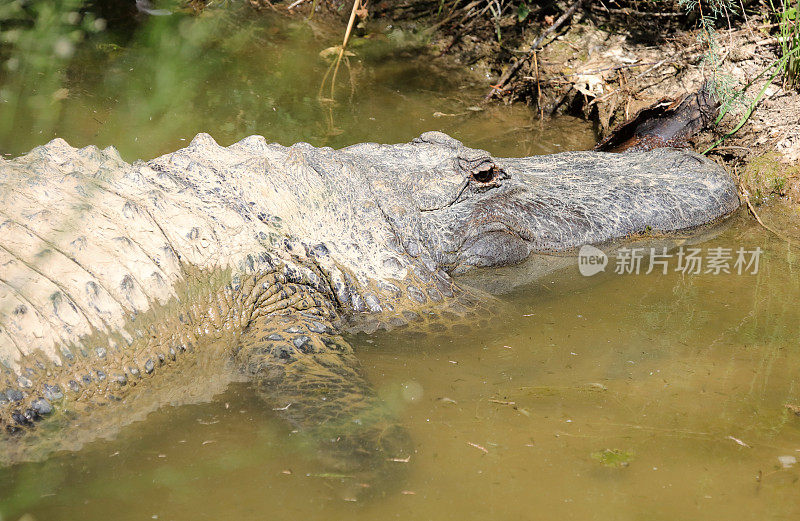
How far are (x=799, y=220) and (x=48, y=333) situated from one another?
4.83 m

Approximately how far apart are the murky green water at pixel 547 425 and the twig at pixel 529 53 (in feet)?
8.14

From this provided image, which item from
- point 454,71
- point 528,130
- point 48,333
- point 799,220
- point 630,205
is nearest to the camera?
point 48,333

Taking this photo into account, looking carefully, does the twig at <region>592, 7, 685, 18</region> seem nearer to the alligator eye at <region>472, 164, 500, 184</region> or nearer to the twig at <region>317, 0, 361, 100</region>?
the twig at <region>317, 0, 361, 100</region>

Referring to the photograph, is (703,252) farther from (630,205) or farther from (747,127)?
(747,127)

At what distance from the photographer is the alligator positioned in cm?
310

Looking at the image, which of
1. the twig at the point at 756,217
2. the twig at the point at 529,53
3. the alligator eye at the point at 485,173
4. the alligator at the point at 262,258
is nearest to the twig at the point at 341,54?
the twig at the point at 529,53

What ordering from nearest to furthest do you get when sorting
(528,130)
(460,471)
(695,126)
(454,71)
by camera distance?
(460,471)
(695,126)
(528,130)
(454,71)

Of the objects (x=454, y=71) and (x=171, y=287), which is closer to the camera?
(x=171, y=287)

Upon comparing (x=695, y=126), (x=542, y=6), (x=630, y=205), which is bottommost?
(x=630, y=205)

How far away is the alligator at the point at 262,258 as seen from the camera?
10.2 ft

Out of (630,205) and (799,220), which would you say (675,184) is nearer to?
(630,205)

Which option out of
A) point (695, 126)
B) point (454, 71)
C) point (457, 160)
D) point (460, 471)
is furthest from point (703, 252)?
point (454, 71)

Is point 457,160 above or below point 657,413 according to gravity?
above

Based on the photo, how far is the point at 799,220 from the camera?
5238mm
